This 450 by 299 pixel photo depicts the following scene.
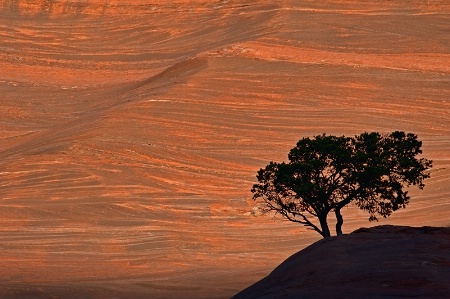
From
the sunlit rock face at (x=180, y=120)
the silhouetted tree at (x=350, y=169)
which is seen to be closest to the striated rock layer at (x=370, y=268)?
the sunlit rock face at (x=180, y=120)

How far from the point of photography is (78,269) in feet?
112

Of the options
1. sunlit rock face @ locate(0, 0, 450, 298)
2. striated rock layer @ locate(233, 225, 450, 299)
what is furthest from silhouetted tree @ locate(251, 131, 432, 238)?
striated rock layer @ locate(233, 225, 450, 299)

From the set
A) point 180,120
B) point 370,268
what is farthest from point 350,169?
point 180,120

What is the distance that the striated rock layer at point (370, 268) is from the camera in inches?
641

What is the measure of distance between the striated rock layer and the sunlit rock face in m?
8.72

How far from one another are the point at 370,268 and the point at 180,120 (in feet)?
119

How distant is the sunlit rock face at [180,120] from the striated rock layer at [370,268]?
28.6ft

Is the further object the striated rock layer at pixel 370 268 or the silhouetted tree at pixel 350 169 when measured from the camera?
the silhouetted tree at pixel 350 169

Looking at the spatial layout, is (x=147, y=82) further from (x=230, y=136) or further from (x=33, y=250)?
(x=33, y=250)

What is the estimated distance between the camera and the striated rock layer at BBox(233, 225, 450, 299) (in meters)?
16.3

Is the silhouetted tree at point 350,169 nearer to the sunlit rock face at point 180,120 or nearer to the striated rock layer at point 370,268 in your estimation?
the sunlit rock face at point 180,120

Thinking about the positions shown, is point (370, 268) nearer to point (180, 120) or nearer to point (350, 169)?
point (350, 169)

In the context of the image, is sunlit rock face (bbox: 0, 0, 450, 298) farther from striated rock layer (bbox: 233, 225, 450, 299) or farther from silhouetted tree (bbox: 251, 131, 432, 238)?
striated rock layer (bbox: 233, 225, 450, 299)

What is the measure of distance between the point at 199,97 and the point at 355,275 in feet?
129
